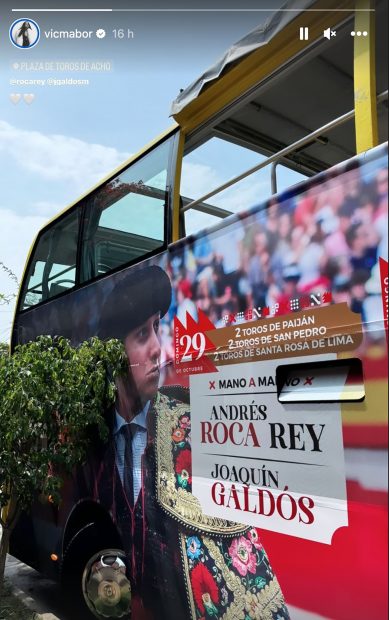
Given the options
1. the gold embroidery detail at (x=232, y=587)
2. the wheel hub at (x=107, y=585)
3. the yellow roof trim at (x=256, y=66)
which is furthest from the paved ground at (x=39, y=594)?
the yellow roof trim at (x=256, y=66)

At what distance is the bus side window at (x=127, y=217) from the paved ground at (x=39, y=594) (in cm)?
291

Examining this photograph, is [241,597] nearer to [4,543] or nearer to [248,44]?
[4,543]

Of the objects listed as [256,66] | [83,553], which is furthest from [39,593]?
[256,66]

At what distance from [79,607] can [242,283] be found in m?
3.74

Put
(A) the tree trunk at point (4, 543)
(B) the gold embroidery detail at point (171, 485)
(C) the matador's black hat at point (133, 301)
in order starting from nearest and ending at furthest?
(B) the gold embroidery detail at point (171, 485) → (C) the matador's black hat at point (133, 301) → (A) the tree trunk at point (4, 543)

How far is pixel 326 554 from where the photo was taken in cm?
194

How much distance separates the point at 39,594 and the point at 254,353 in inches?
158

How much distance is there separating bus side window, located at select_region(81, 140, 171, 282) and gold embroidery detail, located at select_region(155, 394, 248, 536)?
101 cm

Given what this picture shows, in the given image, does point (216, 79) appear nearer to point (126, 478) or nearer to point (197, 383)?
point (197, 383)

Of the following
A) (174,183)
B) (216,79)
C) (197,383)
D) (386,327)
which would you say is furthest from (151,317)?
(386,327)

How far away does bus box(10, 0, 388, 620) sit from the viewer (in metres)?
1.91

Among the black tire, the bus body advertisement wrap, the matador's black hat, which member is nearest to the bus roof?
the bus body advertisement wrap

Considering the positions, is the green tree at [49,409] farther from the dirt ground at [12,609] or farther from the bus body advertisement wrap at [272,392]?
the dirt ground at [12,609]

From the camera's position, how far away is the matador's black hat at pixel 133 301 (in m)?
3.03
